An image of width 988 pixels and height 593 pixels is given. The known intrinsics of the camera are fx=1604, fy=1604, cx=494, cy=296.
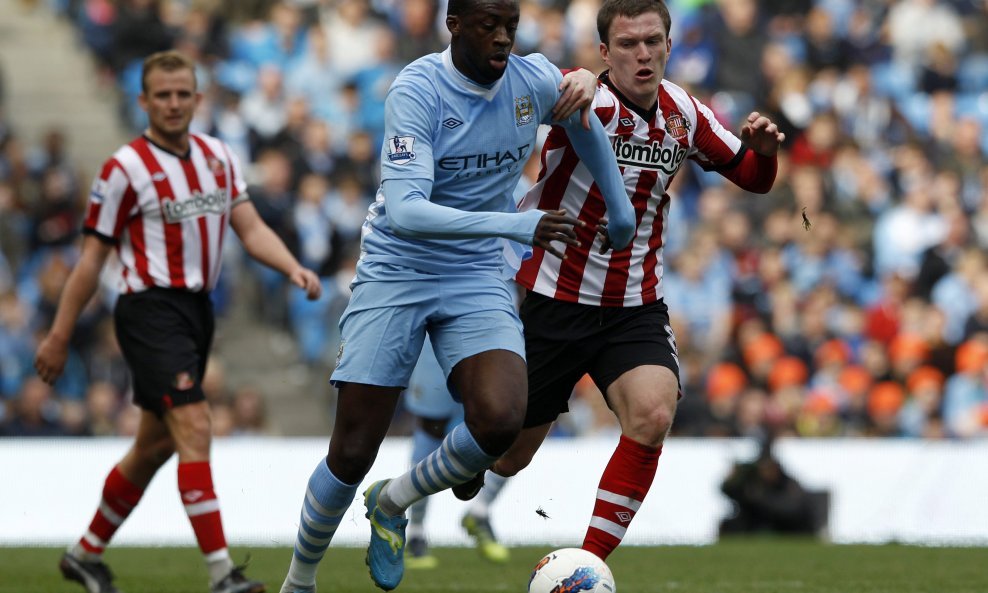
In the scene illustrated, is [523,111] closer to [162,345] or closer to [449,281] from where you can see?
[449,281]

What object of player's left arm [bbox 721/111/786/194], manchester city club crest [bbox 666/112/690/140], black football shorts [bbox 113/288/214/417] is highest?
manchester city club crest [bbox 666/112/690/140]

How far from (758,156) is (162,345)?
118 inches

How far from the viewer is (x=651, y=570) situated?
9672 mm

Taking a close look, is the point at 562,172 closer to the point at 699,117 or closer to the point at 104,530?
the point at 699,117

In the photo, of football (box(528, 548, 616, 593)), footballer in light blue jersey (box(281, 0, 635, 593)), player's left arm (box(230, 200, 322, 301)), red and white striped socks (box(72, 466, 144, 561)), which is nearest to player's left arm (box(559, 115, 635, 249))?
footballer in light blue jersey (box(281, 0, 635, 593))

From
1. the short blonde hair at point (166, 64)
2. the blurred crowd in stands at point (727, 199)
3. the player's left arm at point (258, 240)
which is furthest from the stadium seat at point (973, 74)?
the short blonde hair at point (166, 64)

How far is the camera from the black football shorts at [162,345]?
7.75 m

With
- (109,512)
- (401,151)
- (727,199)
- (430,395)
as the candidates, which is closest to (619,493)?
(401,151)

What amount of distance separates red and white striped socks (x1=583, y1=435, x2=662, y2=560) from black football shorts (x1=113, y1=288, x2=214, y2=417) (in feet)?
7.28

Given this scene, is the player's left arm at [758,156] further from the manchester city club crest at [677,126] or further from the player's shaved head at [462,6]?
the player's shaved head at [462,6]

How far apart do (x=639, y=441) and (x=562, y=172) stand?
1.27 meters

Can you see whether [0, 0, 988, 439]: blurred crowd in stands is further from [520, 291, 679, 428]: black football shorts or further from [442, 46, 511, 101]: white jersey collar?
[442, 46, 511, 101]: white jersey collar

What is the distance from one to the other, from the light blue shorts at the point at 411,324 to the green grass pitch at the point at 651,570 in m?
2.32

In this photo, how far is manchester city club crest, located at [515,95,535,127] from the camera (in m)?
6.38
